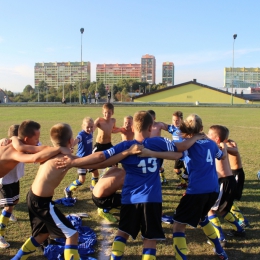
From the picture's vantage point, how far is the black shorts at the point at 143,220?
11.1 feet

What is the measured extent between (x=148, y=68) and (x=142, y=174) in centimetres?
16416

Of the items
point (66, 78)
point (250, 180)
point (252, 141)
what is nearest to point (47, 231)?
point (250, 180)

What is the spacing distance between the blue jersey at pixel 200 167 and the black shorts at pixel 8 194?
2606 millimetres

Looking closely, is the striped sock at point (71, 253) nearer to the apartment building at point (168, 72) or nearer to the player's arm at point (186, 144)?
the player's arm at point (186, 144)

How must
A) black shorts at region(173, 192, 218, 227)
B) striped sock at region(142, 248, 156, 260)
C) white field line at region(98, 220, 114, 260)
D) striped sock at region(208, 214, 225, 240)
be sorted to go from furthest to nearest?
1. striped sock at region(208, 214, 225, 240)
2. white field line at region(98, 220, 114, 260)
3. black shorts at region(173, 192, 218, 227)
4. striped sock at region(142, 248, 156, 260)

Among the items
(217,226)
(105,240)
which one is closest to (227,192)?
(217,226)

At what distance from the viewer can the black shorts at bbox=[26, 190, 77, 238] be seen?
3490 mm

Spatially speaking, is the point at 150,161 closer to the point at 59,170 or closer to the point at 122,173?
the point at 59,170

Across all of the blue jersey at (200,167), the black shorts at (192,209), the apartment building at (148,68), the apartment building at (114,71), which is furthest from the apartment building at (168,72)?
the black shorts at (192,209)

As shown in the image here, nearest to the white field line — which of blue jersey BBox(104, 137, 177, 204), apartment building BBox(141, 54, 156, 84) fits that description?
blue jersey BBox(104, 137, 177, 204)

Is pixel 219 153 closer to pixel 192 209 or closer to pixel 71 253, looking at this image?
pixel 192 209

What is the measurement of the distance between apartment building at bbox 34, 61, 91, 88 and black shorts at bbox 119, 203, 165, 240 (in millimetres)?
142893

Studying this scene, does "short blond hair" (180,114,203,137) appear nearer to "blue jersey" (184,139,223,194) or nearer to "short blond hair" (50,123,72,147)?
"blue jersey" (184,139,223,194)

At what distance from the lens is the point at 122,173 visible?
15.6 ft
